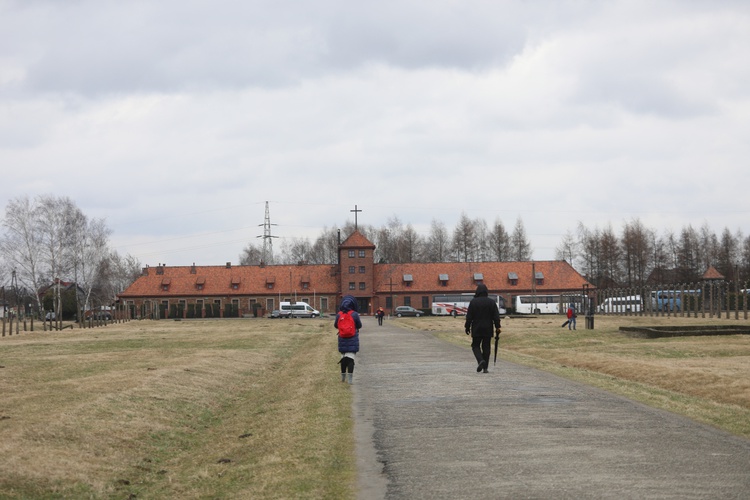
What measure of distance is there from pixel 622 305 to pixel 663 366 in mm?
42243

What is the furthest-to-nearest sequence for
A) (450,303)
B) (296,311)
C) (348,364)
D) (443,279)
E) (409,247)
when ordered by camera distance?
1. (409,247)
2. (443,279)
3. (450,303)
4. (296,311)
5. (348,364)

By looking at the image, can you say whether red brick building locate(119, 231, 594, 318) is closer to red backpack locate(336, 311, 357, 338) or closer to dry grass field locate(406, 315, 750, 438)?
dry grass field locate(406, 315, 750, 438)

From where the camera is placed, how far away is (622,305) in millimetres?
62375

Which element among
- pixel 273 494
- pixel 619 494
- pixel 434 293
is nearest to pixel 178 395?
pixel 273 494

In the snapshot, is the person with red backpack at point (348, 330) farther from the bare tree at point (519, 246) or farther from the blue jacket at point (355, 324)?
the bare tree at point (519, 246)

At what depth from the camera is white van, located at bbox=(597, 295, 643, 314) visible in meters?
56.6

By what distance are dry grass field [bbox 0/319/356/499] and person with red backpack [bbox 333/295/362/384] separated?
0.60 metres

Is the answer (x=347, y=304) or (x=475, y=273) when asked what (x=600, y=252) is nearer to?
(x=475, y=273)

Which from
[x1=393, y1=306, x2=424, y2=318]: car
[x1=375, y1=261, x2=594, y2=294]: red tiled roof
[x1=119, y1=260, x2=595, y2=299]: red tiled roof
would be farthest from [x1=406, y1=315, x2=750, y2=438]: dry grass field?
[x1=119, y1=260, x2=595, y2=299]: red tiled roof

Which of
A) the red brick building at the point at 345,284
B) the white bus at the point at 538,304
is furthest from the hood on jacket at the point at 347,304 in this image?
the red brick building at the point at 345,284

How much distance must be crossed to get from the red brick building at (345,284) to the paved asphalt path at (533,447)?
96959mm

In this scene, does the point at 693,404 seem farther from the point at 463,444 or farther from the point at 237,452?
the point at 237,452

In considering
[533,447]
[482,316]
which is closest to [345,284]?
[482,316]

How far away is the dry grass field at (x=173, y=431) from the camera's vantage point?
9203mm
